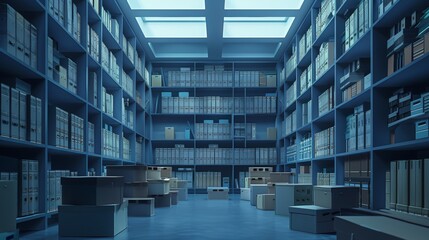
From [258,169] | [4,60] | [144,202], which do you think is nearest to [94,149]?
[144,202]

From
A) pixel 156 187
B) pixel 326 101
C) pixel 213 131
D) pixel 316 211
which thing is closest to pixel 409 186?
pixel 316 211

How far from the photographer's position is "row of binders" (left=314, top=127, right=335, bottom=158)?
5301 mm

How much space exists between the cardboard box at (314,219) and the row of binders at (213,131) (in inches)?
Answer: 226

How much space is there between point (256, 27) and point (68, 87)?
13.9 feet

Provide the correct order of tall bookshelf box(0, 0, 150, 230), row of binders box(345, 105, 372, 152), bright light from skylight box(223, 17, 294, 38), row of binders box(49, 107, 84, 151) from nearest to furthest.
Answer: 1. tall bookshelf box(0, 0, 150, 230)
2. row of binders box(345, 105, 372, 152)
3. row of binders box(49, 107, 84, 151)
4. bright light from skylight box(223, 17, 294, 38)

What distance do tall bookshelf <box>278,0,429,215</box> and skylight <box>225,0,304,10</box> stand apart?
19.0 inches

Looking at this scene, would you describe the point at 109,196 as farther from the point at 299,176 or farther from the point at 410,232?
the point at 299,176

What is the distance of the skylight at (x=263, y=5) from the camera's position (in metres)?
6.61

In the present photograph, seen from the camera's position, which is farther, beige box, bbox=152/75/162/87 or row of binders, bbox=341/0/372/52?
beige box, bbox=152/75/162/87

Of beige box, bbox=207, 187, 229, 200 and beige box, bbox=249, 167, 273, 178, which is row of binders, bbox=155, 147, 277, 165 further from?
beige box, bbox=207, 187, 229, 200

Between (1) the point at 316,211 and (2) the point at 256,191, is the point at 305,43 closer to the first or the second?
(2) the point at 256,191

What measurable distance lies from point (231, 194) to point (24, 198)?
667 centimetres

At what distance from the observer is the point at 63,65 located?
4418 millimetres

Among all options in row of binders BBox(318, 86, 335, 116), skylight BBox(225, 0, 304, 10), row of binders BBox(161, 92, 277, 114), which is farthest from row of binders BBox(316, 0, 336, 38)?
row of binders BBox(161, 92, 277, 114)
